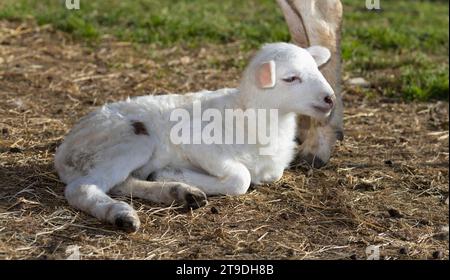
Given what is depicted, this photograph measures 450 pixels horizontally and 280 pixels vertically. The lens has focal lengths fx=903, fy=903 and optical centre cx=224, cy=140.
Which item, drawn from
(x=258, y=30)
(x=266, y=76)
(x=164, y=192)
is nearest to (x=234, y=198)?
(x=164, y=192)

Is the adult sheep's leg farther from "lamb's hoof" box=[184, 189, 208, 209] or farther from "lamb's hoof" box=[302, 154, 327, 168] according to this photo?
"lamb's hoof" box=[184, 189, 208, 209]

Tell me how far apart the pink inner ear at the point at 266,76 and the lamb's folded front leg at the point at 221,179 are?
534 mm

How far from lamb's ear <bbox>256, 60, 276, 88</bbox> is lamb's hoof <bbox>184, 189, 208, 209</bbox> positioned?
2.57 ft

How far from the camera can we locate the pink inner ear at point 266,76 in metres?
5.48

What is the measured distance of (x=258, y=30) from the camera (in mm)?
10609

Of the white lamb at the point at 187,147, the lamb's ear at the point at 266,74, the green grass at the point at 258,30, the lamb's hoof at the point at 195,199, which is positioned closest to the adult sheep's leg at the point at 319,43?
the white lamb at the point at 187,147

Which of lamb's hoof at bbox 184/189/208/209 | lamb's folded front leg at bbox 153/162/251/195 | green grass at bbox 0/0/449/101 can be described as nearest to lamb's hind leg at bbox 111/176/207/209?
lamb's hoof at bbox 184/189/208/209

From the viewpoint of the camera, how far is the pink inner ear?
5480mm

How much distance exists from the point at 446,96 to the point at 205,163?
3771 millimetres

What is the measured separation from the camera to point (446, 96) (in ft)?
28.3

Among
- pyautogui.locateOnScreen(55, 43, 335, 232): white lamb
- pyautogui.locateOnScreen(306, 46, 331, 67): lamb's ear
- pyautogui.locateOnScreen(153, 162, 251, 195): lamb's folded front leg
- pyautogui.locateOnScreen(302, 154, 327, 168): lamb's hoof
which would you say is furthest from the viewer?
pyautogui.locateOnScreen(302, 154, 327, 168): lamb's hoof

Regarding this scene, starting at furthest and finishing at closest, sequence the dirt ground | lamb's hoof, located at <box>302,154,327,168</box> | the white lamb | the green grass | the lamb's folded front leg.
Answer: the green grass, lamb's hoof, located at <box>302,154,327,168</box>, the lamb's folded front leg, the white lamb, the dirt ground
